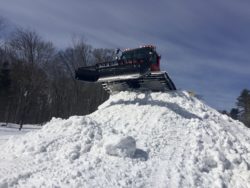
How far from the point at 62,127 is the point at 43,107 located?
42.9 meters

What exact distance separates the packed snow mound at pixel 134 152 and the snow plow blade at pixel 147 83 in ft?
5.93

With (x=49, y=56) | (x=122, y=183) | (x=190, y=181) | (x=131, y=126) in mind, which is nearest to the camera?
(x=122, y=183)

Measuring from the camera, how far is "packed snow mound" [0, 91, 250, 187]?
927 centimetres

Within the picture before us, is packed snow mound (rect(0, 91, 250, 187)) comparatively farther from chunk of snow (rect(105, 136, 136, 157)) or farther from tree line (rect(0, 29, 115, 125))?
tree line (rect(0, 29, 115, 125))

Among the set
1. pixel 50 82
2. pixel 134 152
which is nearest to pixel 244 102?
pixel 50 82

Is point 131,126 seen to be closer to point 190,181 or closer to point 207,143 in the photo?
point 207,143

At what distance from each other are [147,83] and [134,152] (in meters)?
6.78

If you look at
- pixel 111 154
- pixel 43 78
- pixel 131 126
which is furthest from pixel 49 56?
Answer: pixel 111 154

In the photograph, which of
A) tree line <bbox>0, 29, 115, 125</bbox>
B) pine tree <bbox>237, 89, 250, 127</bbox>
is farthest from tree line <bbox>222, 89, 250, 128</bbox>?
tree line <bbox>0, 29, 115, 125</bbox>

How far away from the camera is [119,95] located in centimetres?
1775

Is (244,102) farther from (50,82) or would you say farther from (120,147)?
(120,147)

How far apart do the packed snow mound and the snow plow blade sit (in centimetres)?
181

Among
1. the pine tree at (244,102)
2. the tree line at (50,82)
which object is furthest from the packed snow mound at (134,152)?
the pine tree at (244,102)

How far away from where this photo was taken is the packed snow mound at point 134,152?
9.27 m
